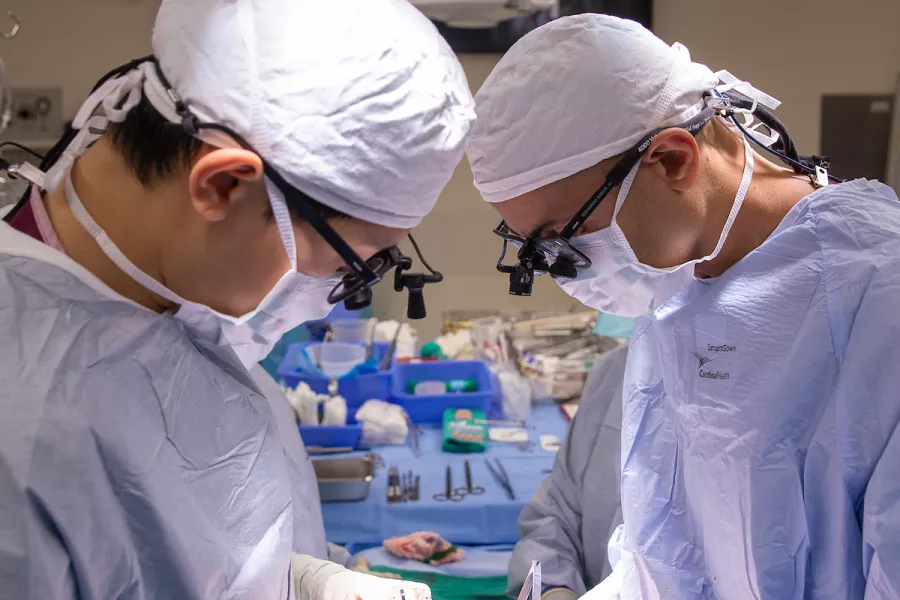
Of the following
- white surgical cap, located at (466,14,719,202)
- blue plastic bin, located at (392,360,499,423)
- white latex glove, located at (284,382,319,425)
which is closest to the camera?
white surgical cap, located at (466,14,719,202)

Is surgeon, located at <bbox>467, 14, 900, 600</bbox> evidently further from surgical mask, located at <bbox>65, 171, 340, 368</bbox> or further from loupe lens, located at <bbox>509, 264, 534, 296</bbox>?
surgical mask, located at <bbox>65, 171, 340, 368</bbox>

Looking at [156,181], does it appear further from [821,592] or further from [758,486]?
[821,592]

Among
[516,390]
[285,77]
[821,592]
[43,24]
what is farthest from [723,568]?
[43,24]

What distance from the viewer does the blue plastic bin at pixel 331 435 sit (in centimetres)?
260

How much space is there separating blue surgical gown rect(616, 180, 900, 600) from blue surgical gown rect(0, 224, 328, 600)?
74cm

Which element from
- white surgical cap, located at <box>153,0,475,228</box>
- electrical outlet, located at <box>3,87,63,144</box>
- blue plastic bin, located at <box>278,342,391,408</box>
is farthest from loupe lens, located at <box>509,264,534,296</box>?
electrical outlet, located at <box>3,87,63,144</box>

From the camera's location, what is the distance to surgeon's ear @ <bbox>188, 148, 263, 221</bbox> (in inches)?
33.1

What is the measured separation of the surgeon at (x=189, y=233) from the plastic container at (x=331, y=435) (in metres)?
1.61

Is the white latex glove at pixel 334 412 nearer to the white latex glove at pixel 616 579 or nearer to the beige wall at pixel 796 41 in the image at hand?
the white latex glove at pixel 616 579

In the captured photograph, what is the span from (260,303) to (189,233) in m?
0.14

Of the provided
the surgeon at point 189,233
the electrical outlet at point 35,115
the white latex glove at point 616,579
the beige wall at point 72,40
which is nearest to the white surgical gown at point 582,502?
the white latex glove at point 616,579

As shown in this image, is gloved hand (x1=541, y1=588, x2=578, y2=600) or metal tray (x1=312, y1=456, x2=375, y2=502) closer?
gloved hand (x1=541, y1=588, x2=578, y2=600)

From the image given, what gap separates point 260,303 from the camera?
996 millimetres

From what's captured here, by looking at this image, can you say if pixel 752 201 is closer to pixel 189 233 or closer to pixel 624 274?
pixel 624 274
